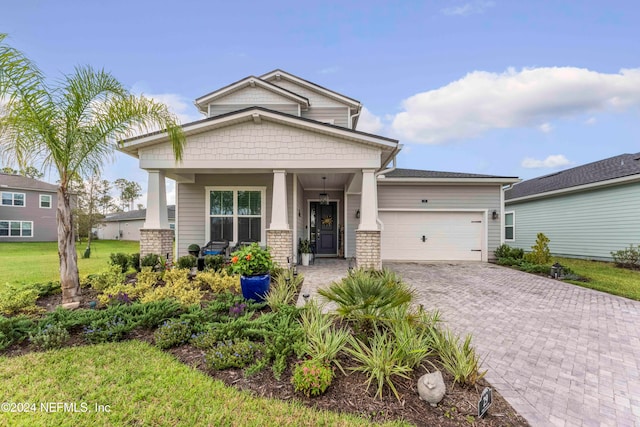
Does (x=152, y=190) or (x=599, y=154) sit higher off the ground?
(x=599, y=154)

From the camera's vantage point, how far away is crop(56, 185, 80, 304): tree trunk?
5207 mm

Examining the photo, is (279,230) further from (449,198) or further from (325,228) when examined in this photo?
(449,198)

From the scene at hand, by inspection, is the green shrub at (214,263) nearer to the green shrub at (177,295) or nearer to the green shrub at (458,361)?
the green shrub at (177,295)

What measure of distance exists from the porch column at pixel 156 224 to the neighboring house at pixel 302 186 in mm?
30

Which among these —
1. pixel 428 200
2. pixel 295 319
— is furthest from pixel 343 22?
pixel 295 319

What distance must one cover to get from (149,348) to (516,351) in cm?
479

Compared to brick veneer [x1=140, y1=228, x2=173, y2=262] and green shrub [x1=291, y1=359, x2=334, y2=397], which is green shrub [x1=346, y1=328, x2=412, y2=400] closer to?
green shrub [x1=291, y1=359, x2=334, y2=397]

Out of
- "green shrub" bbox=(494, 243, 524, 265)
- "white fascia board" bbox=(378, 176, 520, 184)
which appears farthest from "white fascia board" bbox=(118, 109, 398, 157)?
"green shrub" bbox=(494, 243, 524, 265)

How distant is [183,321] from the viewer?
13.1 feet

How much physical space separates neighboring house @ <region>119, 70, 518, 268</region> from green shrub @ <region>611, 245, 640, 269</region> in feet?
13.1

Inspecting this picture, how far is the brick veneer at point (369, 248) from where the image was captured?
7.98 meters

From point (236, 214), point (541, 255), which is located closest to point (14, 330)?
point (236, 214)

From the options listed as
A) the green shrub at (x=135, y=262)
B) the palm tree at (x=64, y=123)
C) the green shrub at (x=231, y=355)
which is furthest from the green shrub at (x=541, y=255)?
the palm tree at (x=64, y=123)

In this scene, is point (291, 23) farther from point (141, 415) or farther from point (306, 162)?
point (141, 415)
